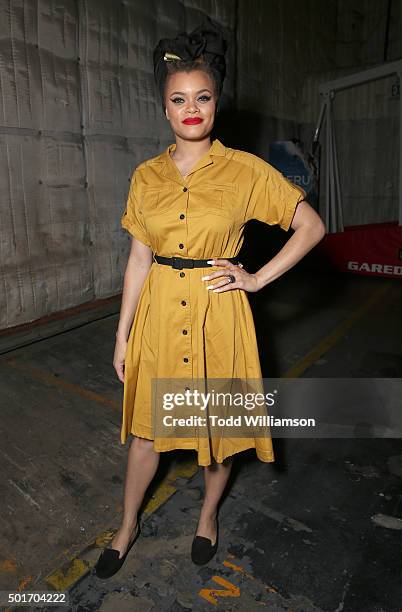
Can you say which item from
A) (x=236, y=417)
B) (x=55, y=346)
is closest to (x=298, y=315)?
(x=55, y=346)

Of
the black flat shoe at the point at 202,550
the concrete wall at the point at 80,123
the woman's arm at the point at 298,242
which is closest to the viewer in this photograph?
the woman's arm at the point at 298,242

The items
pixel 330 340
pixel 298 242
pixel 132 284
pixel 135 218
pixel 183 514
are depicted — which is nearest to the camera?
pixel 298 242

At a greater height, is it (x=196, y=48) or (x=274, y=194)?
(x=196, y=48)

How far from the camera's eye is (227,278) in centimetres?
170

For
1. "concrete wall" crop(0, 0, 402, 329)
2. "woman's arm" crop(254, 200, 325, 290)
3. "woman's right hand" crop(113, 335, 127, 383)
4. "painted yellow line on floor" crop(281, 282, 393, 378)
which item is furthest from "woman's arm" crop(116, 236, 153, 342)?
"concrete wall" crop(0, 0, 402, 329)

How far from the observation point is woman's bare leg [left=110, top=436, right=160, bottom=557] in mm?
1929

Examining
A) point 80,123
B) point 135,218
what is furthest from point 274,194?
point 80,123

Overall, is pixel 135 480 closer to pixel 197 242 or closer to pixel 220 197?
pixel 197 242

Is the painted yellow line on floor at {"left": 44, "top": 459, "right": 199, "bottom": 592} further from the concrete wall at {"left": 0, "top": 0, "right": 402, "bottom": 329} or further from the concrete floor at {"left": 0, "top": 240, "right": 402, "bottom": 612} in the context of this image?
the concrete wall at {"left": 0, "top": 0, "right": 402, "bottom": 329}

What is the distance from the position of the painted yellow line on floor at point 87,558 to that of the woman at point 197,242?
0.47 feet

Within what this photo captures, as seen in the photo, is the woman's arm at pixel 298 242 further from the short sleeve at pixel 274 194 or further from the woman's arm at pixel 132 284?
the woman's arm at pixel 132 284

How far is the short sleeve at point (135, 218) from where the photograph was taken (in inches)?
71.4

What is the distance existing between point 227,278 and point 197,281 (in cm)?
11

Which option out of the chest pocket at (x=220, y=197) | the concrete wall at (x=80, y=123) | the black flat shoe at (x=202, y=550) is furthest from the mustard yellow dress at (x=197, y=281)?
the concrete wall at (x=80, y=123)
